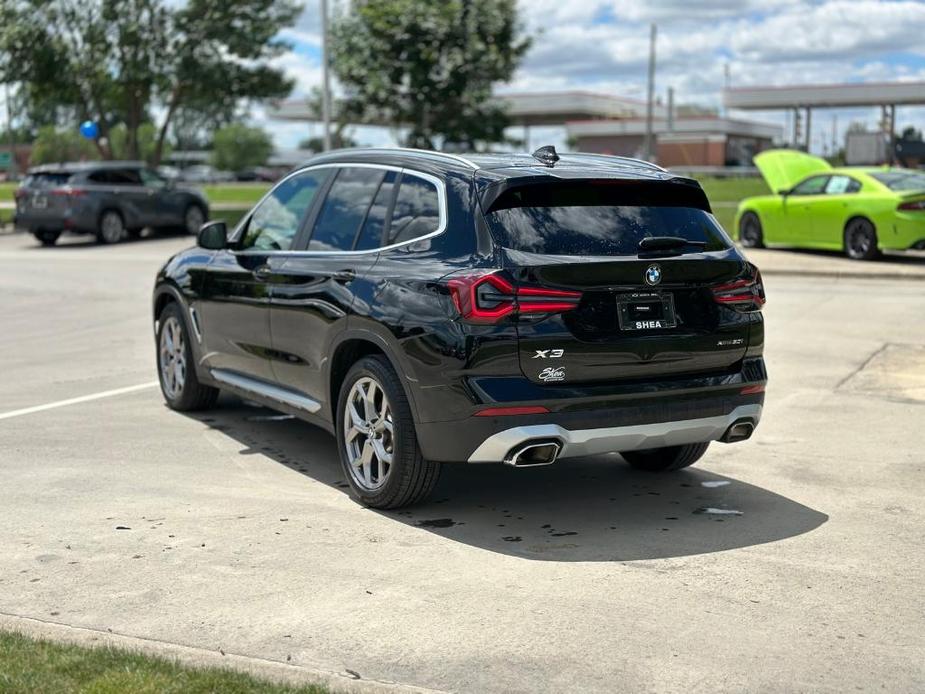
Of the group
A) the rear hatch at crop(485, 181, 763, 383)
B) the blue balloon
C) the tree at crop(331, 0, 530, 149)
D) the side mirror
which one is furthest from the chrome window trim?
the tree at crop(331, 0, 530, 149)

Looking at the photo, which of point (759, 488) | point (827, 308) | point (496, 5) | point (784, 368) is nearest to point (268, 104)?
point (496, 5)

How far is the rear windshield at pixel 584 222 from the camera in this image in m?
6.12

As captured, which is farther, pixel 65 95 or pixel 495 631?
pixel 65 95

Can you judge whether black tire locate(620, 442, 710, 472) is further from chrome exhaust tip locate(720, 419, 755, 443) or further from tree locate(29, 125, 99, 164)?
tree locate(29, 125, 99, 164)

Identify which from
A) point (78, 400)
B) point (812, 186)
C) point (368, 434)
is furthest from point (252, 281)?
point (812, 186)

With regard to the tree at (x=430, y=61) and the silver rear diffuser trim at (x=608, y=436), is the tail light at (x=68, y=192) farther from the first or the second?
the silver rear diffuser trim at (x=608, y=436)

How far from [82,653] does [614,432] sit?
2.67 meters

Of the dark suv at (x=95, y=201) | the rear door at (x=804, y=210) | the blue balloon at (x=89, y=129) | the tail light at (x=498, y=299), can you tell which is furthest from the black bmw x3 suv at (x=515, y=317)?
the blue balloon at (x=89, y=129)

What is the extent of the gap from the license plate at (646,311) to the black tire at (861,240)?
15.5m

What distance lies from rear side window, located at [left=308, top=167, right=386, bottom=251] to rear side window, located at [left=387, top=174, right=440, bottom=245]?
282 mm

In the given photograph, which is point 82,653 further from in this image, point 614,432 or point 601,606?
point 614,432

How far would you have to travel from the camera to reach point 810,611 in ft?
16.5

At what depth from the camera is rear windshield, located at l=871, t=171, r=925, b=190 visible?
20.5 metres

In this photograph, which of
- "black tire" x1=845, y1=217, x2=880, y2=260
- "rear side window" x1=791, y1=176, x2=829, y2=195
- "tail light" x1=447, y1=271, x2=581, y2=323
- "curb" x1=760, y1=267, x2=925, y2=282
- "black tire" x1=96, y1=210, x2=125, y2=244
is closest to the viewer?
"tail light" x1=447, y1=271, x2=581, y2=323
